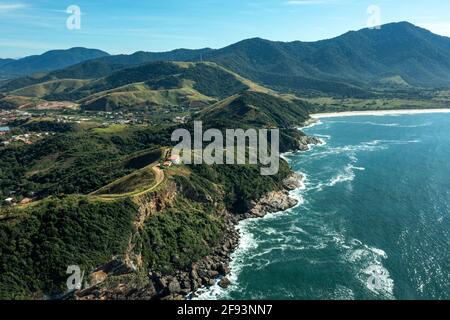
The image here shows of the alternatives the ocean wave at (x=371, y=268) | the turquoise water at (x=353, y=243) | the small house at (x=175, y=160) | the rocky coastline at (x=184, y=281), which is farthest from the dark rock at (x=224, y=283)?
the small house at (x=175, y=160)

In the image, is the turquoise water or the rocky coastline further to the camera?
the turquoise water

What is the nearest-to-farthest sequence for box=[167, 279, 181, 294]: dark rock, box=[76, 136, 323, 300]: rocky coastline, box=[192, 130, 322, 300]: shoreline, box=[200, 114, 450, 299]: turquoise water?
box=[76, 136, 323, 300]: rocky coastline, box=[200, 114, 450, 299]: turquoise water, box=[167, 279, 181, 294]: dark rock, box=[192, 130, 322, 300]: shoreline

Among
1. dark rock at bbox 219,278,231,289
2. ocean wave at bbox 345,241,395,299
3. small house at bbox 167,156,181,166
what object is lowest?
dark rock at bbox 219,278,231,289

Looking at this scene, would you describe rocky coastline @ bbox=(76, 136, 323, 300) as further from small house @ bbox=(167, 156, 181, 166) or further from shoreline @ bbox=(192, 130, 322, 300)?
small house @ bbox=(167, 156, 181, 166)

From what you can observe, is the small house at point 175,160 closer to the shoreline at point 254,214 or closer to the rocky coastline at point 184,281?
the shoreline at point 254,214

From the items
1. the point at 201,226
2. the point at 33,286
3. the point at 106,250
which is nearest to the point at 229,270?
the point at 201,226

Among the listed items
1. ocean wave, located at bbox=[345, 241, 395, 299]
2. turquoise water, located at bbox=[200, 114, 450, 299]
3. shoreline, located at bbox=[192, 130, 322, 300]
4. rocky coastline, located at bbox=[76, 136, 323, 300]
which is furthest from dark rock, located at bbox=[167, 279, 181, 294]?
ocean wave, located at bbox=[345, 241, 395, 299]

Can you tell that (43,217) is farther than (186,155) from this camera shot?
No

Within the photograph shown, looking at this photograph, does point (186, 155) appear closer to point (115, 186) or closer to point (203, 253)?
point (115, 186)
